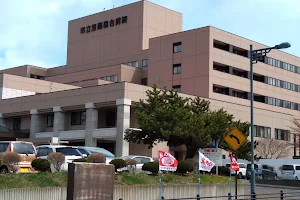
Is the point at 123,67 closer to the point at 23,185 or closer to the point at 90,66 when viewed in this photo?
the point at 90,66

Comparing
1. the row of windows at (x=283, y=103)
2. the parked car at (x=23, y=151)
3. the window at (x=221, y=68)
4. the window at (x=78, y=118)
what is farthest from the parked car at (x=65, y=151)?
the row of windows at (x=283, y=103)

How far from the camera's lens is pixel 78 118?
55.0m

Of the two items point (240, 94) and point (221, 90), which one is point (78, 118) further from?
point (240, 94)

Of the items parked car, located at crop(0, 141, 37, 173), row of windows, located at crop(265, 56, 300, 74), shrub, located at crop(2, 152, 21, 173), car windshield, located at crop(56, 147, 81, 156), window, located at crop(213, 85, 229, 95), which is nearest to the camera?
shrub, located at crop(2, 152, 21, 173)

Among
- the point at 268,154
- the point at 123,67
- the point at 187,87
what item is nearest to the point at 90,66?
the point at 123,67

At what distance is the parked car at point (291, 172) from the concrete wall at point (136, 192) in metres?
19.7

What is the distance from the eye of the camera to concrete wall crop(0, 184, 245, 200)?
16031 millimetres

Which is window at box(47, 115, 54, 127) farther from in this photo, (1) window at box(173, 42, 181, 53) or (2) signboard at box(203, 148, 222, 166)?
(2) signboard at box(203, 148, 222, 166)

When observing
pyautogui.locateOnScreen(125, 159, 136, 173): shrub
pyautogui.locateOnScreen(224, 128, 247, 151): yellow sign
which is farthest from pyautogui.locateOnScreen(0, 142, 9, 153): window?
pyautogui.locateOnScreen(224, 128, 247, 151): yellow sign

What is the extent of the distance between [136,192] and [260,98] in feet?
190

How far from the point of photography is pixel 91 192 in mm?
Answer: 11086

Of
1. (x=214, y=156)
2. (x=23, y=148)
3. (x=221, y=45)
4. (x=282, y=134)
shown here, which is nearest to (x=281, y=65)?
(x=282, y=134)

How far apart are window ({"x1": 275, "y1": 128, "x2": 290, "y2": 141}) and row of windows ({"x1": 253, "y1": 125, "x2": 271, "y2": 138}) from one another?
2360mm

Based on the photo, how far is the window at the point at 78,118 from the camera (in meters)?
54.4
